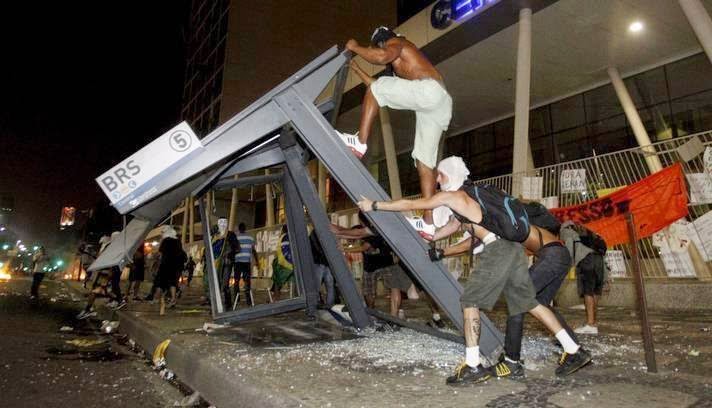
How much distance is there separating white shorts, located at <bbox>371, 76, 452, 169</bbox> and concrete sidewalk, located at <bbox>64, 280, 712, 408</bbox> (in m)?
1.71

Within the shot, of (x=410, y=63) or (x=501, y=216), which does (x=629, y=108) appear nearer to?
(x=410, y=63)

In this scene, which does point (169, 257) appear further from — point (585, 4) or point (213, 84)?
point (213, 84)

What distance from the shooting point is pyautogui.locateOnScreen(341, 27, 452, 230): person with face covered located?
11.0 ft

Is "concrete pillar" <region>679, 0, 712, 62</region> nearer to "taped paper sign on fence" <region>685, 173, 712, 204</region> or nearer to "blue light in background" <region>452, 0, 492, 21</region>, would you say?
"taped paper sign on fence" <region>685, 173, 712, 204</region>

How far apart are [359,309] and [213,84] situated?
1401 inches

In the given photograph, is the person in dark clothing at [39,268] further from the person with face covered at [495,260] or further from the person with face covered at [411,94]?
the person with face covered at [495,260]

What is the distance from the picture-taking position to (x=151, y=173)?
11.0 feet

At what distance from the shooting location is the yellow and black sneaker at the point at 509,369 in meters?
2.78

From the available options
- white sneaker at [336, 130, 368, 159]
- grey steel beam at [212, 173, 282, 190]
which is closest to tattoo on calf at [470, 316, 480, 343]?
white sneaker at [336, 130, 368, 159]

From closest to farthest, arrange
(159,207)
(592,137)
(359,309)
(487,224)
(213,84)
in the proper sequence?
(487,224), (159,207), (359,309), (592,137), (213,84)

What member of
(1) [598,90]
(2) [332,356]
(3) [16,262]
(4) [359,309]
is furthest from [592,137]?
(3) [16,262]

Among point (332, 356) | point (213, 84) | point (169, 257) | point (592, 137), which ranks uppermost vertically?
point (213, 84)

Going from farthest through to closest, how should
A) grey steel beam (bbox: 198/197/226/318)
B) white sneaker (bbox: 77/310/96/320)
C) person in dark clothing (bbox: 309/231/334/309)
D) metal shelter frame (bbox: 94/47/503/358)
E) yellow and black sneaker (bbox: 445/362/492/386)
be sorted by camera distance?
white sneaker (bbox: 77/310/96/320) < person in dark clothing (bbox: 309/231/334/309) < grey steel beam (bbox: 198/197/226/318) < metal shelter frame (bbox: 94/47/503/358) < yellow and black sneaker (bbox: 445/362/492/386)

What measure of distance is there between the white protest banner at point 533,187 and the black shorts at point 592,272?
4.02 metres
